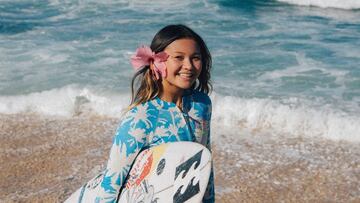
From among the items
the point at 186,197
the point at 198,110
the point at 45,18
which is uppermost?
the point at 198,110

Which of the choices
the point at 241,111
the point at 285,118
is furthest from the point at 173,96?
the point at 241,111

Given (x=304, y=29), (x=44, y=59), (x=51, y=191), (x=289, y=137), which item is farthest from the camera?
(x=304, y=29)

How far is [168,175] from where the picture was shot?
2.39 m

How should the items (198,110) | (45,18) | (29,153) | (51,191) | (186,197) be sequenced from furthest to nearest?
(45,18), (29,153), (51,191), (198,110), (186,197)

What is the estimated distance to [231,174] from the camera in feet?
17.9

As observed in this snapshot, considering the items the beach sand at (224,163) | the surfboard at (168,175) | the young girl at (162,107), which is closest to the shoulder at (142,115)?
the young girl at (162,107)

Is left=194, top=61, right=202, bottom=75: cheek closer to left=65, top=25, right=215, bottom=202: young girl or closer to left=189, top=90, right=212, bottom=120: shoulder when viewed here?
left=65, top=25, right=215, bottom=202: young girl

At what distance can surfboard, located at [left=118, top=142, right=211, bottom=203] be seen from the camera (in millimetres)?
2275

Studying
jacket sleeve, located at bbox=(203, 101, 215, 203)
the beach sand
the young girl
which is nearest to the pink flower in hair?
the young girl

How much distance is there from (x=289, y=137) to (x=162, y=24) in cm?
667

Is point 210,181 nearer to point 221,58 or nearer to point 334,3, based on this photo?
point 221,58

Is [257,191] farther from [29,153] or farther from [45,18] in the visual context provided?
[45,18]

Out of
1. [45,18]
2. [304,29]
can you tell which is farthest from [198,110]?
[45,18]

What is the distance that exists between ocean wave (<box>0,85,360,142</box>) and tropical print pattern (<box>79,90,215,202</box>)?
4250 mm
